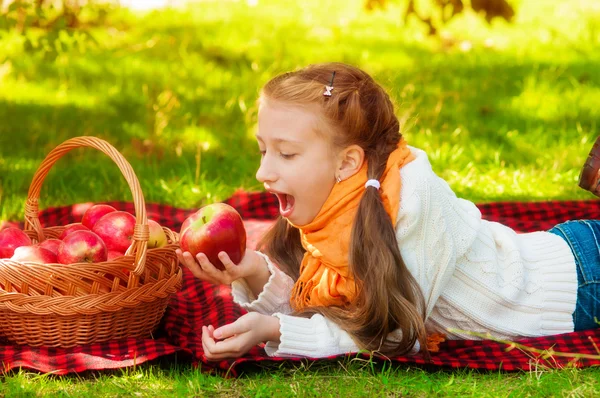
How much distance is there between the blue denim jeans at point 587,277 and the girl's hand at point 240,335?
3.57 feet

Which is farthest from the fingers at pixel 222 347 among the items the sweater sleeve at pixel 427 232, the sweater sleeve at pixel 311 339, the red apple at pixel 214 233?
the sweater sleeve at pixel 427 232

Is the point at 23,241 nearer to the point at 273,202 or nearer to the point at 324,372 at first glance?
the point at 324,372

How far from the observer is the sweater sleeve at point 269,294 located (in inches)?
127

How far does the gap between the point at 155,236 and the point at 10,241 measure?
491 millimetres

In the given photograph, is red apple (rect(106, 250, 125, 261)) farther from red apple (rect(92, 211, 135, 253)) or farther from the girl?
the girl

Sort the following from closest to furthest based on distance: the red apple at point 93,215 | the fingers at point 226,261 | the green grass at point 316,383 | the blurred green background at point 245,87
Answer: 1. the green grass at point 316,383
2. the fingers at point 226,261
3. the red apple at point 93,215
4. the blurred green background at point 245,87

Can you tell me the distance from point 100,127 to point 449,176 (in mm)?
2172

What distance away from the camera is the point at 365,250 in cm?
291

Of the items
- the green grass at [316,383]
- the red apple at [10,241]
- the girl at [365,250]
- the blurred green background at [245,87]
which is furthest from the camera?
the blurred green background at [245,87]

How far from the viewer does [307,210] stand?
3031 millimetres

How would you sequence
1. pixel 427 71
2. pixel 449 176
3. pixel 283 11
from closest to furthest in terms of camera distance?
pixel 449 176 < pixel 427 71 < pixel 283 11

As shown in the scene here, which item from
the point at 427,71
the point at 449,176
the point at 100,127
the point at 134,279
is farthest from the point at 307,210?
the point at 427,71

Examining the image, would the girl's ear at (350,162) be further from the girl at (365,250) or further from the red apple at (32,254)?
the red apple at (32,254)

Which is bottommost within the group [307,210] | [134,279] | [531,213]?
[531,213]
